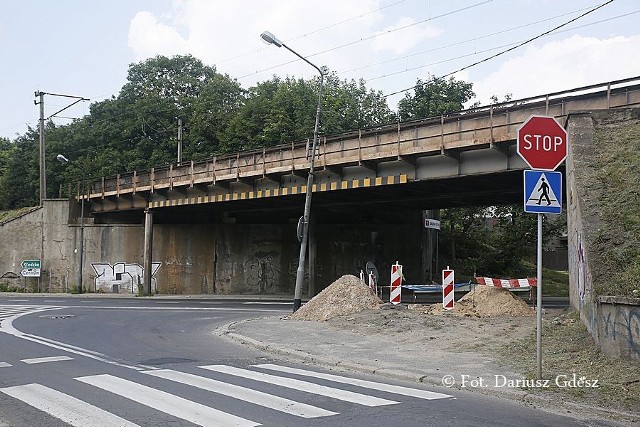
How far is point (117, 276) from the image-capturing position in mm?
44906

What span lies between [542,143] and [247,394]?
5300 millimetres

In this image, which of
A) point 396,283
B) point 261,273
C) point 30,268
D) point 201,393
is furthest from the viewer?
point 30,268

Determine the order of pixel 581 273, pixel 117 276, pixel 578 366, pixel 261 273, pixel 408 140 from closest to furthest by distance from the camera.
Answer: pixel 578 366 < pixel 581 273 < pixel 408 140 < pixel 261 273 < pixel 117 276

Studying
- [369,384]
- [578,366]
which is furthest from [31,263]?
[578,366]

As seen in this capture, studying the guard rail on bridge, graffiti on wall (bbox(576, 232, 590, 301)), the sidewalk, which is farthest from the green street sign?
graffiti on wall (bbox(576, 232, 590, 301))

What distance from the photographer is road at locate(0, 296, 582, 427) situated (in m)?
7.29

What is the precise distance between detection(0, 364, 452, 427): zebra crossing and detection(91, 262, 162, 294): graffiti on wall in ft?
116

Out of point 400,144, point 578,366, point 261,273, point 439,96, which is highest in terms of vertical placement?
point 439,96

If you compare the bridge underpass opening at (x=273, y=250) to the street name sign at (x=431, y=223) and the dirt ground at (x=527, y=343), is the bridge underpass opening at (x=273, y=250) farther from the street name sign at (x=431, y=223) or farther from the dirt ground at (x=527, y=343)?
the dirt ground at (x=527, y=343)

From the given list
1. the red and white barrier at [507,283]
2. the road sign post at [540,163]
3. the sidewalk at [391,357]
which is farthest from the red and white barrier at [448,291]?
the road sign post at [540,163]

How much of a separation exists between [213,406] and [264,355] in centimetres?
530

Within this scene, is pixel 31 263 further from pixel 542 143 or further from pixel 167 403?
pixel 542 143

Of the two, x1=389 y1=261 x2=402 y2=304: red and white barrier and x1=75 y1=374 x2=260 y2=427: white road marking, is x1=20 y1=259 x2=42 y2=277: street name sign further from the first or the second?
x1=75 y1=374 x2=260 y2=427: white road marking

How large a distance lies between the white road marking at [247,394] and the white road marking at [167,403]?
0.64 meters
